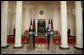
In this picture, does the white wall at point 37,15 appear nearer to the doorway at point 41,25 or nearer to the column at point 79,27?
the doorway at point 41,25

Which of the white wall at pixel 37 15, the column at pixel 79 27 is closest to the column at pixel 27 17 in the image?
the white wall at pixel 37 15

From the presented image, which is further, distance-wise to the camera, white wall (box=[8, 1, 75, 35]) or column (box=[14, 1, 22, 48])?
white wall (box=[8, 1, 75, 35])

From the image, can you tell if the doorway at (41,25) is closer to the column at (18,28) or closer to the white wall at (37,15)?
the white wall at (37,15)

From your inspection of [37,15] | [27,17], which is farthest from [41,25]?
[27,17]

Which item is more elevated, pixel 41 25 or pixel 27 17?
pixel 27 17

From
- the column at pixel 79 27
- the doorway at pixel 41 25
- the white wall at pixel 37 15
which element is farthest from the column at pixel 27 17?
the column at pixel 79 27

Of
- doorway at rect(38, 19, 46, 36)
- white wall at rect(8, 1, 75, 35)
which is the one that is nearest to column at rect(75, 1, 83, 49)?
white wall at rect(8, 1, 75, 35)

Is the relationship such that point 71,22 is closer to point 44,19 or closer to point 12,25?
point 44,19

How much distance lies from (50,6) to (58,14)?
5.35 feet

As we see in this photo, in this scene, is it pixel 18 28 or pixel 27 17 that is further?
pixel 27 17

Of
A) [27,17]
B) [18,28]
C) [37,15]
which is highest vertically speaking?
[37,15]

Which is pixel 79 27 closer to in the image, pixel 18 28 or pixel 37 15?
pixel 18 28

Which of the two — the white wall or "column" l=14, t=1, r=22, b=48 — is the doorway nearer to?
the white wall

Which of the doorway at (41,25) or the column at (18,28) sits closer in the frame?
the column at (18,28)
